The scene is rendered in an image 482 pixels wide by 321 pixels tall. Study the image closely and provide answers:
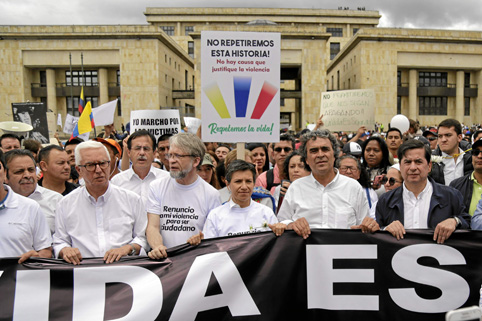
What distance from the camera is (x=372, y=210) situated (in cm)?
407

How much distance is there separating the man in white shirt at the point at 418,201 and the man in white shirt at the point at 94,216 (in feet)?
6.94

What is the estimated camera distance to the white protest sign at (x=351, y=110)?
11508mm

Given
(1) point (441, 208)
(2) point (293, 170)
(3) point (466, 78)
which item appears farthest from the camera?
(3) point (466, 78)

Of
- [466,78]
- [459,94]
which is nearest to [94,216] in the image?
[459,94]

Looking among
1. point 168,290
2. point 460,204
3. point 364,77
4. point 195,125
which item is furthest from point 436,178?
point 364,77

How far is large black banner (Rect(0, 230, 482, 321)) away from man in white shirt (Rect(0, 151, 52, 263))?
0.61 ft

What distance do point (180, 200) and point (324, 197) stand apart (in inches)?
48.9

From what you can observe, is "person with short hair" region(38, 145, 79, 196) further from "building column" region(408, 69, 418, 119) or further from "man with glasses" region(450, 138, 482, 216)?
"building column" region(408, 69, 418, 119)

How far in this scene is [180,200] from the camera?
3.60 metres

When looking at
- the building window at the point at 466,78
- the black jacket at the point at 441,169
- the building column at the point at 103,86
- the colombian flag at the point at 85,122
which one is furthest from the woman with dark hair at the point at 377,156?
the building window at the point at 466,78

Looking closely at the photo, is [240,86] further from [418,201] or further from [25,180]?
[25,180]

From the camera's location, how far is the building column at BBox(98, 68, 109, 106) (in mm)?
47938

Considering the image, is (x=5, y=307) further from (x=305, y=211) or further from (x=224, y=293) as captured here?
(x=305, y=211)

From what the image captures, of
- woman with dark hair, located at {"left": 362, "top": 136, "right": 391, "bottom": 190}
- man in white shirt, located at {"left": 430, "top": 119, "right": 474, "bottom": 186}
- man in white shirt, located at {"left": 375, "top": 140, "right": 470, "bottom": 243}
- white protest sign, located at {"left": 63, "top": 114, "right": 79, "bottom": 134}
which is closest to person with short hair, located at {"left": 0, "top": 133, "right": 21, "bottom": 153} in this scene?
woman with dark hair, located at {"left": 362, "top": 136, "right": 391, "bottom": 190}
